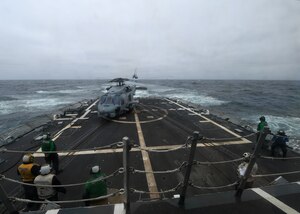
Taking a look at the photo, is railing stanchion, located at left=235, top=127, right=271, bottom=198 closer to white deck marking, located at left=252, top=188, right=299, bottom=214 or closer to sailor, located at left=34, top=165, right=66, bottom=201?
white deck marking, located at left=252, top=188, right=299, bottom=214

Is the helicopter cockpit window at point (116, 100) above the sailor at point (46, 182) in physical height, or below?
above

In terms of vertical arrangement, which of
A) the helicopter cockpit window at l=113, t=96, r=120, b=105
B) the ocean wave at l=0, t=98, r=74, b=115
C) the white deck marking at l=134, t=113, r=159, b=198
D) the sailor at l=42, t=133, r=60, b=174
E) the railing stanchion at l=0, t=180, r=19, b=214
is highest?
the helicopter cockpit window at l=113, t=96, r=120, b=105

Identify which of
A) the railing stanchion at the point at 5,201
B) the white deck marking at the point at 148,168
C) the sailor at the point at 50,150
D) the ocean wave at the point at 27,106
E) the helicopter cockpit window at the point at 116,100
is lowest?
the ocean wave at the point at 27,106

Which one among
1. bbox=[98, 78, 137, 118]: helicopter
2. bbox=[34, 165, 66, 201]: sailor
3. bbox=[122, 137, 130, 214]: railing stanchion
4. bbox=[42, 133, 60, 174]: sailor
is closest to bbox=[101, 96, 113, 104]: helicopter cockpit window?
bbox=[98, 78, 137, 118]: helicopter

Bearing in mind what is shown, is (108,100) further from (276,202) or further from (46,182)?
(276,202)

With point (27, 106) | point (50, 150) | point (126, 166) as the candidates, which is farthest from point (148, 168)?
point (27, 106)

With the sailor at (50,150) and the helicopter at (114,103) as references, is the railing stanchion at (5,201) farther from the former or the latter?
the helicopter at (114,103)

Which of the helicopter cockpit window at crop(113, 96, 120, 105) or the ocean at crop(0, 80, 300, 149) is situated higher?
the helicopter cockpit window at crop(113, 96, 120, 105)

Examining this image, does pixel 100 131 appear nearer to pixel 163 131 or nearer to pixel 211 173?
pixel 163 131

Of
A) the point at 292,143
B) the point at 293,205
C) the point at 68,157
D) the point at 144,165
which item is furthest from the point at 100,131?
the point at 292,143

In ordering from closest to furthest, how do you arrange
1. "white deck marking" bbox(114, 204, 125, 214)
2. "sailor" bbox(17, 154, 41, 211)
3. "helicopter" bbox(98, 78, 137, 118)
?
1. "white deck marking" bbox(114, 204, 125, 214)
2. "sailor" bbox(17, 154, 41, 211)
3. "helicopter" bbox(98, 78, 137, 118)

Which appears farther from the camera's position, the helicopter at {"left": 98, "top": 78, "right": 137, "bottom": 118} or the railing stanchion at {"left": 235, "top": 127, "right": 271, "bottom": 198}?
the helicopter at {"left": 98, "top": 78, "right": 137, "bottom": 118}

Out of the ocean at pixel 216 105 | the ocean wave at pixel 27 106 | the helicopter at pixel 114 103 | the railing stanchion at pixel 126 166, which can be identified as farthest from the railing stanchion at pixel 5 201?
the ocean wave at pixel 27 106

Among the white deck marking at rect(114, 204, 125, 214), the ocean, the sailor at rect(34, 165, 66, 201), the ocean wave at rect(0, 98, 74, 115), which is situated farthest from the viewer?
the ocean wave at rect(0, 98, 74, 115)
